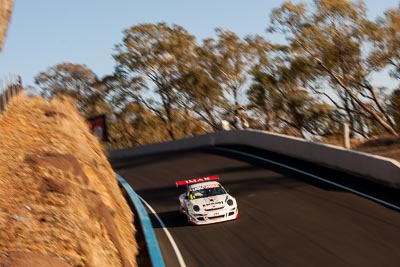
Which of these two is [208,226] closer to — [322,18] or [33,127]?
[33,127]

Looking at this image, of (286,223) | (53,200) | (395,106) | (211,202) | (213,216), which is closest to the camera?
(53,200)

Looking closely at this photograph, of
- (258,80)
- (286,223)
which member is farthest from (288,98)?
(286,223)

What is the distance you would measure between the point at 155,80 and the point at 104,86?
670cm

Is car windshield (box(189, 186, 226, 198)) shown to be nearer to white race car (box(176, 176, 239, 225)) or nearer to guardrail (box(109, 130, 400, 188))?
white race car (box(176, 176, 239, 225))

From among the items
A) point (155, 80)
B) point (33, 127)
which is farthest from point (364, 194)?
point (155, 80)

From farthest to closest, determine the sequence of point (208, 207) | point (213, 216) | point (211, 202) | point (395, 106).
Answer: point (395, 106) < point (211, 202) < point (208, 207) < point (213, 216)

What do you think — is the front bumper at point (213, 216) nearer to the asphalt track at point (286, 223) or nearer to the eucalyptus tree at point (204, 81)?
the asphalt track at point (286, 223)

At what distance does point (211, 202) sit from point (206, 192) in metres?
0.96

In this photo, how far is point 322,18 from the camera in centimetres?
4725

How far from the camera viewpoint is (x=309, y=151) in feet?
79.9

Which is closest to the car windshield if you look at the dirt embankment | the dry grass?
the dirt embankment

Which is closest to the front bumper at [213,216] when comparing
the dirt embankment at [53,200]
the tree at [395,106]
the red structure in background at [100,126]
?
the dirt embankment at [53,200]

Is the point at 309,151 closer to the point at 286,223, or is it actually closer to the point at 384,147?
the point at 384,147

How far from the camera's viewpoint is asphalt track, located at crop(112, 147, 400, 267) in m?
13.1
